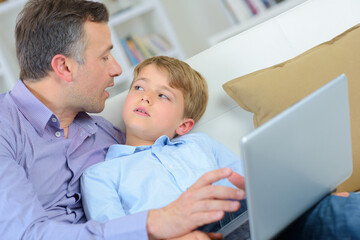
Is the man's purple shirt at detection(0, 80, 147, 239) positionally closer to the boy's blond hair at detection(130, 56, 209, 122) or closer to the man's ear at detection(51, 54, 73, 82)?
the man's ear at detection(51, 54, 73, 82)

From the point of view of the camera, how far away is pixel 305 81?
1447 millimetres

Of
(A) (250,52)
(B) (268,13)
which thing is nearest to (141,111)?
(A) (250,52)

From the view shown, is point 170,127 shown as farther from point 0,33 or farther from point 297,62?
point 0,33

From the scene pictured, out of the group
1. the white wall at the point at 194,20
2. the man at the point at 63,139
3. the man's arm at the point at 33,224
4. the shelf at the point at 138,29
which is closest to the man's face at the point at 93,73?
the man at the point at 63,139

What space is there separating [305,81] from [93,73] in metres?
0.74

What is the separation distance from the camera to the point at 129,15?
3279 mm

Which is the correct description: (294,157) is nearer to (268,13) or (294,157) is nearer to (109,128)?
(109,128)

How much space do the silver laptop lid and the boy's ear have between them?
66cm

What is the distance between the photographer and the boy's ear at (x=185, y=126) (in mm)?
1603

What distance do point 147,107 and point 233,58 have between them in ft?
1.45

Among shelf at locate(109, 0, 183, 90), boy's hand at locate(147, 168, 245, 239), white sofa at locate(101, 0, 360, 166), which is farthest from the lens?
shelf at locate(109, 0, 183, 90)

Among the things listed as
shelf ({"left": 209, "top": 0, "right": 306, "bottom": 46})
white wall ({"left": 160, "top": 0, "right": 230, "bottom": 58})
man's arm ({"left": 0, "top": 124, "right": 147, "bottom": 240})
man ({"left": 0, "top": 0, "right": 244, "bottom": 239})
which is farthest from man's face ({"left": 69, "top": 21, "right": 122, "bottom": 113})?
white wall ({"left": 160, "top": 0, "right": 230, "bottom": 58})

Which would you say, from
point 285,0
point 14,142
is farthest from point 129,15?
point 14,142

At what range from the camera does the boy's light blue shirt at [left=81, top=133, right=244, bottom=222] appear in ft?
4.25
